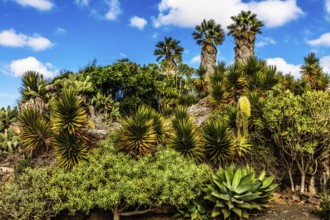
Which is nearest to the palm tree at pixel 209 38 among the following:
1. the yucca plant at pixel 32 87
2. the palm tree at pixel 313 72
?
the palm tree at pixel 313 72

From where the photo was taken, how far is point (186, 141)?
1283 cm

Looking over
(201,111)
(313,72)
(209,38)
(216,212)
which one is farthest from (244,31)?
(216,212)

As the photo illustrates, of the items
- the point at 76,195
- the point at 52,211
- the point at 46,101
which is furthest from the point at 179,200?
the point at 46,101

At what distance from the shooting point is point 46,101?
1631cm

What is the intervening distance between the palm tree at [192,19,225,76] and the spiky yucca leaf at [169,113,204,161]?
26593 millimetres

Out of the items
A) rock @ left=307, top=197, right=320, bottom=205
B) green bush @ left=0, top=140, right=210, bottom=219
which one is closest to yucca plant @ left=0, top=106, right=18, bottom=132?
green bush @ left=0, top=140, right=210, bottom=219

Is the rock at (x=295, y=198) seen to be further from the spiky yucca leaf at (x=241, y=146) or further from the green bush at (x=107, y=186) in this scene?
the green bush at (x=107, y=186)

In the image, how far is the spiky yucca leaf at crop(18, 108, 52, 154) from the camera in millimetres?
13516

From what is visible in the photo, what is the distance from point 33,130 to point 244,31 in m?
27.6

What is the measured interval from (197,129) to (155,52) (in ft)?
86.6

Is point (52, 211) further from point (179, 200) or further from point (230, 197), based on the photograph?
point (230, 197)

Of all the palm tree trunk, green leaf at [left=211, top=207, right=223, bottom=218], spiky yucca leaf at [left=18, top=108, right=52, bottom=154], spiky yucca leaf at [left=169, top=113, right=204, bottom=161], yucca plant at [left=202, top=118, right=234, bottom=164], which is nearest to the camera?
green leaf at [left=211, top=207, right=223, bottom=218]

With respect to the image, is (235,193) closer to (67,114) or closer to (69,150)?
(69,150)

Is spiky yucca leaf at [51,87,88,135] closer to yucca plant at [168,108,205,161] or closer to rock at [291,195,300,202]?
yucca plant at [168,108,205,161]
